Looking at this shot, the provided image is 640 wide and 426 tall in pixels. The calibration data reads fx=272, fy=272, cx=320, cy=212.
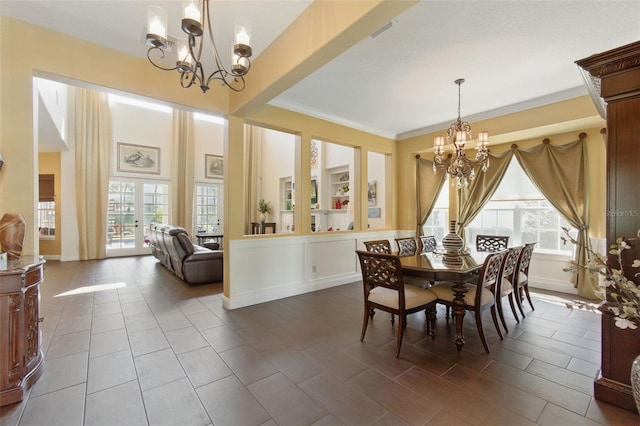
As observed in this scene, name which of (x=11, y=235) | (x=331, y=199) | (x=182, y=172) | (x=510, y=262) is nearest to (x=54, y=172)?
(x=182, y=172)

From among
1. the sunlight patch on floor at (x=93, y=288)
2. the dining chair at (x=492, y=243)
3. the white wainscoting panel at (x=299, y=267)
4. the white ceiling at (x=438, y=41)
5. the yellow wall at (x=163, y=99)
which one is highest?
the white ceiling at (x=438, y=41)

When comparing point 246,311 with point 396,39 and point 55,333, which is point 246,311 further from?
point 396,39

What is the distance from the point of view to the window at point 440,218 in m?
5.51

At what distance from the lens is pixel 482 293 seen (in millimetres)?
2525

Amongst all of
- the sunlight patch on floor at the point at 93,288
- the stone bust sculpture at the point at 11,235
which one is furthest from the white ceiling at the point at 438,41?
the sunlight patch on floor at the point at 93,288

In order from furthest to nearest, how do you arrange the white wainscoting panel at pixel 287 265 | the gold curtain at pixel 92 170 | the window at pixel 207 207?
the window at pixel 207 207
the gold curtain at pixel 92 170
the white wainscoting panel at pixel 287 265

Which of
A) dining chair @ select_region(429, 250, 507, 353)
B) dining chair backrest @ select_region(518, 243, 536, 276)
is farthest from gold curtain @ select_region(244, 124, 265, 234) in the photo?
dining chair backrest @ select_region(518, 243, 536, 276)

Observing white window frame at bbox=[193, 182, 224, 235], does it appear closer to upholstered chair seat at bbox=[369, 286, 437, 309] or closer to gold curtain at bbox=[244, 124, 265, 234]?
gold curtain at bbox=[244, 124, 265, 234]

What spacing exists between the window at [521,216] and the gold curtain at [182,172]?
7532 millimetres

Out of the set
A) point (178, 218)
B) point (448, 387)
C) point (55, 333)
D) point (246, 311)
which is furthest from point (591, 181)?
point (178, 218)

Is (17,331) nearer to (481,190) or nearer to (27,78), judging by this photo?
(27,78)

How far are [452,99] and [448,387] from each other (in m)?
3.54

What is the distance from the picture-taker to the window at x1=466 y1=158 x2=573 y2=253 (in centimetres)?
437

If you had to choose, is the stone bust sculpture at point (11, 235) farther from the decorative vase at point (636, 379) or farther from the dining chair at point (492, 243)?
the dining chair at point (492, 243)
